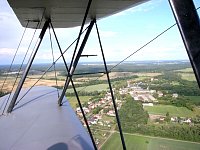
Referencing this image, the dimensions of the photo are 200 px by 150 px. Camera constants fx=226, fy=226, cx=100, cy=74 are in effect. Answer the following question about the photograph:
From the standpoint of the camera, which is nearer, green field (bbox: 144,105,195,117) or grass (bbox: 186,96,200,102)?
grass (bbox: 186,96,200,102)

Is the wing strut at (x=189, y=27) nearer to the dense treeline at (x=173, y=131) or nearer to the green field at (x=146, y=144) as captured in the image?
the green field at (x=146, y=144)

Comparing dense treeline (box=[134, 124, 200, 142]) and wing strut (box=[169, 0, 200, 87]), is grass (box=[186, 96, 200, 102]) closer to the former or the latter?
dense treeline (box=[134, 124, 200, 142])

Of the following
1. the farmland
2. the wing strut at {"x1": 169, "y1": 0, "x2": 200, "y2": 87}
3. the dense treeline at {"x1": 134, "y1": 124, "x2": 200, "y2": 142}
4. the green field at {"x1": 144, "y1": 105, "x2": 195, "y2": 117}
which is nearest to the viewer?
the wing strut at {"x1": 169, "y1": 0, "x2": 200, "y2": 87}

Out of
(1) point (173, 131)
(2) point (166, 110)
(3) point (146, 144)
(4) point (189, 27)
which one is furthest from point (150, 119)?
(4) point (189, 27)

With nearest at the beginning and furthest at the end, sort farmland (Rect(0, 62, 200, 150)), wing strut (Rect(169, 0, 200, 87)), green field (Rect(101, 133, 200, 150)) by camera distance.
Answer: wing strut (Rect(169, 0, 200, 87))
green field (Rect(101, 133, 200, 150))
farmland (Rect(0, 62, 200, 150))

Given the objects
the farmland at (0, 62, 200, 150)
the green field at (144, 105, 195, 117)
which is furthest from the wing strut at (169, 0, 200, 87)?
the green field at (144, 105, 195, 117)

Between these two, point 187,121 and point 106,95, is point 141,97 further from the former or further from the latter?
point 187,121

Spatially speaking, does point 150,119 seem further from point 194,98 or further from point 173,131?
point 194,98
